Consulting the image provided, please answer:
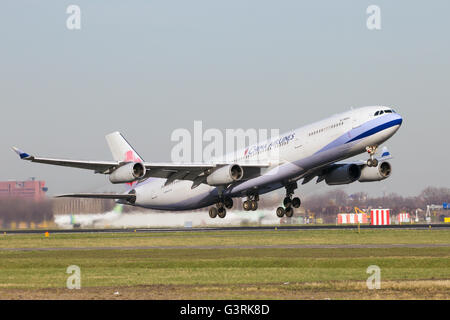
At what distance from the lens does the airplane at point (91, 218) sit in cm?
8412

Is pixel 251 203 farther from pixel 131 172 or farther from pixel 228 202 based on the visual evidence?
pixel 131 172

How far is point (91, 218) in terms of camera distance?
85.1 metres

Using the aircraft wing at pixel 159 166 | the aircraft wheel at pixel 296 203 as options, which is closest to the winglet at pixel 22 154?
the aircraft wing at pixel 159 166

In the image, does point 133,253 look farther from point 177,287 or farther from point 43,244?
point 177,287

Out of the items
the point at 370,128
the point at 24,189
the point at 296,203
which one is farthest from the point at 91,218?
the point at 370,128

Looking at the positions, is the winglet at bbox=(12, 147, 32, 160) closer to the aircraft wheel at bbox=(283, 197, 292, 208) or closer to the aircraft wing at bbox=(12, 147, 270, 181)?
the aircraft wing at bbox=(12, 147, 270, 181)

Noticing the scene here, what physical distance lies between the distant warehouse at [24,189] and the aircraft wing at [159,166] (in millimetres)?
24263

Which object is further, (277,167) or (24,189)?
(24,189)

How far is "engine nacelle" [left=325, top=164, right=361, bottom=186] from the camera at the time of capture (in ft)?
203

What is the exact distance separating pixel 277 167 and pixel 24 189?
39.5 metres

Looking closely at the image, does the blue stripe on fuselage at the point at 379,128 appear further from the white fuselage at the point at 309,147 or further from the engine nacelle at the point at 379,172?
the engine nacelle at the point at 379,172

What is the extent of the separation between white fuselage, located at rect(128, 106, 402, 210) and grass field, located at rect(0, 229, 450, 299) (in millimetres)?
4898
